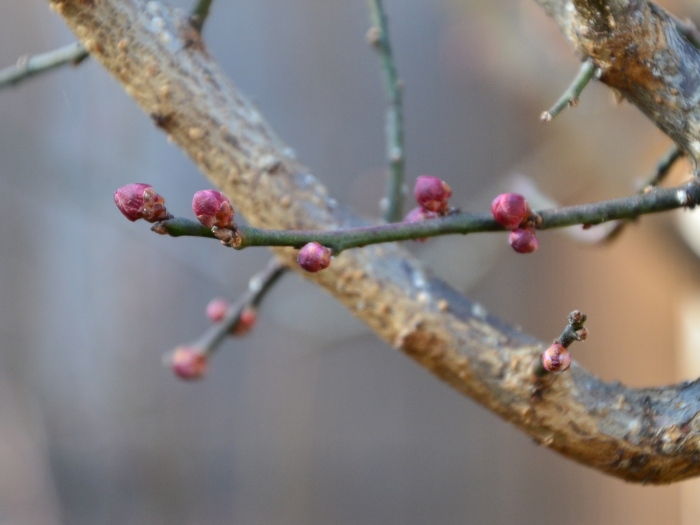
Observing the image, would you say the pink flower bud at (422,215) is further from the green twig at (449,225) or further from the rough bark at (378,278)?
the rough bark at (378,278)

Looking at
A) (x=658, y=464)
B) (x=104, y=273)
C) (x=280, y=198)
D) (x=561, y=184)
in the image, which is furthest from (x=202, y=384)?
(x=658, y=464)

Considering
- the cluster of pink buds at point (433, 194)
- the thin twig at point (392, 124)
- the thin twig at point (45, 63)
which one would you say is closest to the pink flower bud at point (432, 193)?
the cluster of pink buds at point (433, 194)

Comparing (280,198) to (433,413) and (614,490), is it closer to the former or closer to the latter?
(433,413)

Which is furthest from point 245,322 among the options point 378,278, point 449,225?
point 449,225

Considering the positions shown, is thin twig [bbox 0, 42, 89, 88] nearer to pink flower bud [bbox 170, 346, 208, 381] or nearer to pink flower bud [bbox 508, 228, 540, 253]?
pink flower bud [bbox 170, 346, 208, 381]

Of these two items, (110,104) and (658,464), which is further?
(110,104)

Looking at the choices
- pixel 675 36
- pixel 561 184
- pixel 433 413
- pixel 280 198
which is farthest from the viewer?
pixel 433 413

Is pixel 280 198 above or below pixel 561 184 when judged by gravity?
below
